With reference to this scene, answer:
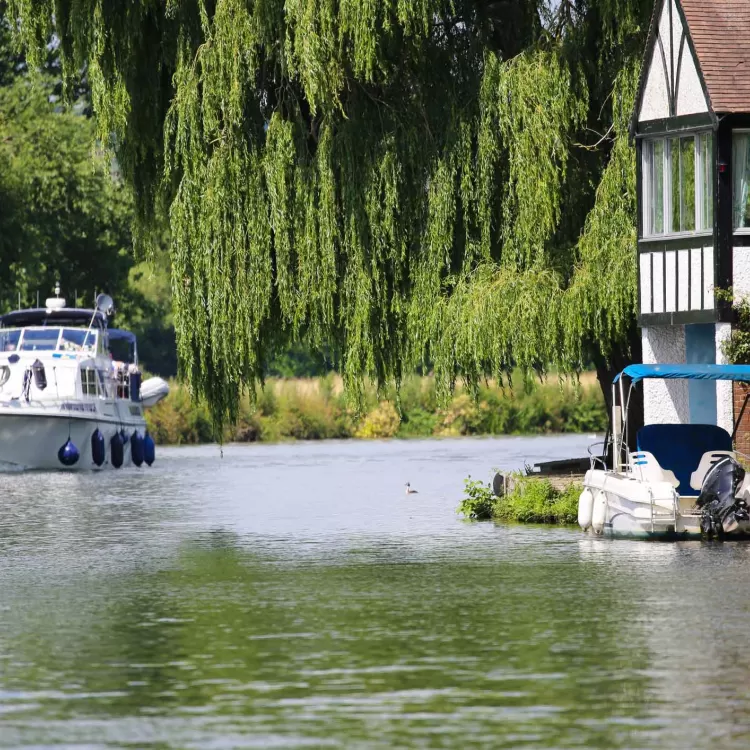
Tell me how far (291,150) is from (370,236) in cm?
192

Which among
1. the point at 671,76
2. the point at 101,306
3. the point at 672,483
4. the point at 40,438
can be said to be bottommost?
the point at 672,483

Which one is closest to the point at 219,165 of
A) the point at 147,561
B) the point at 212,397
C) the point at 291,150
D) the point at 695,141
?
the point at 291,150

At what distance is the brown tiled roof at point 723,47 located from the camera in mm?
30312

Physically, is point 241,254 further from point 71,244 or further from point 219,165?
point 71,244

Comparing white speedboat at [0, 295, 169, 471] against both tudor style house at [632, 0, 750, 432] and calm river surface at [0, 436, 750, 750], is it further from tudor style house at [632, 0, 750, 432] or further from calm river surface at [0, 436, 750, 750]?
tudor style house at [632, 0, 750, 432]

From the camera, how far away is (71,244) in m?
68.1

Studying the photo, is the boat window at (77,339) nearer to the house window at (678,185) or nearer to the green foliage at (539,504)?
the green foliage at (539,504)

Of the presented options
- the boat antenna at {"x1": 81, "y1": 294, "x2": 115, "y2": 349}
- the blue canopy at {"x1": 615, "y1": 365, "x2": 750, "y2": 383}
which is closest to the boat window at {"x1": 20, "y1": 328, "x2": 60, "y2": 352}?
the boat antenna at {"x1": 81, "y1": 294, "x2": 115, "y2": 349}

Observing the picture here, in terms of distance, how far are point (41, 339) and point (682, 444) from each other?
3505cm

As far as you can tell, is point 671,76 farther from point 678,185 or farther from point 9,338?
point 9,338

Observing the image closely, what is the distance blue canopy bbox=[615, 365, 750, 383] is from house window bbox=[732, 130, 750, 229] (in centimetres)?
431

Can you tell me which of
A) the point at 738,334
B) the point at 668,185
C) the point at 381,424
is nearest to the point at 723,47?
Answer: the point at 668,185

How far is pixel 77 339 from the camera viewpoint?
60250 mm

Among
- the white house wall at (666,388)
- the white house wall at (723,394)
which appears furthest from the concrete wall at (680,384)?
the white house wall at (723,394)
